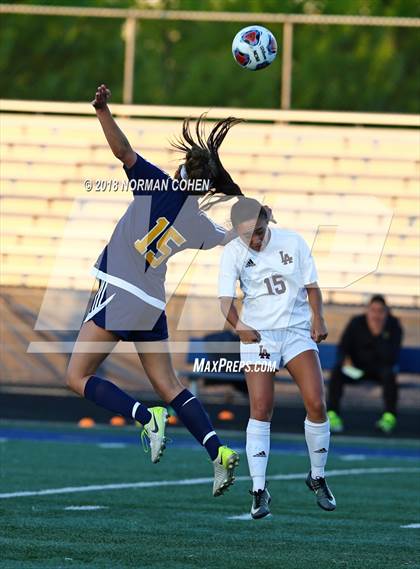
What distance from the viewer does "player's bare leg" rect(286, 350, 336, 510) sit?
7.50m

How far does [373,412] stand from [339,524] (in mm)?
9120

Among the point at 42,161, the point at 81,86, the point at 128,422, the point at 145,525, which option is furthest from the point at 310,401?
the point at 81,86

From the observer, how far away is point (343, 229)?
61.2 ft

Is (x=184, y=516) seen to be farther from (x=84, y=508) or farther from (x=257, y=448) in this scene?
(x=257, y=448)

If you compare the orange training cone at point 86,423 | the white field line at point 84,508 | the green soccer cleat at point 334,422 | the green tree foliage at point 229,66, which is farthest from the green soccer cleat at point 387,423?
the green tree foliage at point 229,66

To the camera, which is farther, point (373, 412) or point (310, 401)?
point (373, 412)

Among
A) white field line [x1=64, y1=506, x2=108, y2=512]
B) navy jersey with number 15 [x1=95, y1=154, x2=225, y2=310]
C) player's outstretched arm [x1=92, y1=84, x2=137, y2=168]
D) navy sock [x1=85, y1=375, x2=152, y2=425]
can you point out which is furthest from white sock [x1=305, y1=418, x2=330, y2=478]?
player's outstretched arm [x1=92, y1=84, x2=137, y2=168]

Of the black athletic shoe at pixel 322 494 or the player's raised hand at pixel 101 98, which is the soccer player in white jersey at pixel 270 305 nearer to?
the black athletic shoe at pixel 322 494

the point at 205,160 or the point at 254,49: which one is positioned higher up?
the point at 254,49

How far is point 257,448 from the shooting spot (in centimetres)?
763

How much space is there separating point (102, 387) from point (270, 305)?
105cm

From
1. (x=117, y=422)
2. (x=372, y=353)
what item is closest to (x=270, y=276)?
(x=372, y=353)

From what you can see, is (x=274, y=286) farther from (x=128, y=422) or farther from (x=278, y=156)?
(x=278, y=156)

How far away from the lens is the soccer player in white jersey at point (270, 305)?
743 cm
